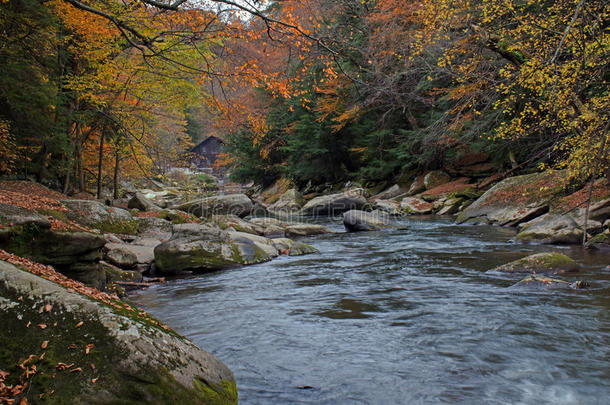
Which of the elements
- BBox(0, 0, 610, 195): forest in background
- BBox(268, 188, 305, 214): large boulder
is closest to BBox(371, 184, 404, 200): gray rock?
BBox(0, 0, 610, 195): forest in background

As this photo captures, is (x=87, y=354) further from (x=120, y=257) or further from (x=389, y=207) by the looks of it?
(x=389, y=207)

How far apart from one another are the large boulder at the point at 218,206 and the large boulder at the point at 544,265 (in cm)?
1170

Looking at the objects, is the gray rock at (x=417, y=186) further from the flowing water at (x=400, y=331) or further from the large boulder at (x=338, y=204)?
the flowing water at (x=400, y=331)

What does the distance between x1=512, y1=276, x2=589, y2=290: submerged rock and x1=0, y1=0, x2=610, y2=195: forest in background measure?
1725mm

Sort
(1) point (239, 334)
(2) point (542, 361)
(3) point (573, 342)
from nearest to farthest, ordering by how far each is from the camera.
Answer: (2) point (542, 361) → (3) point (573, 342) → (1) point (239, 334)

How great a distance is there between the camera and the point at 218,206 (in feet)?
54.6

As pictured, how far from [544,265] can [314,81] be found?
19.1 ft

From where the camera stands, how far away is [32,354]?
2.28 m

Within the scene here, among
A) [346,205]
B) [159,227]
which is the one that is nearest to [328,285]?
[159,227]

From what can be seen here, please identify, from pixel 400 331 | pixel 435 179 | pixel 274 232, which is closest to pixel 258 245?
pixel 274 232

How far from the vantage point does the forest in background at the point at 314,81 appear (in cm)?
645

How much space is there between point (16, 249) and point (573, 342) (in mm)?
6084

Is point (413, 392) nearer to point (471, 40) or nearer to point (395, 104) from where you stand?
point (471, 40)

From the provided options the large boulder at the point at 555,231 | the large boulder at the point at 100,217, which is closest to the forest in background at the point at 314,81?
the large boulder at the point at 555,231
